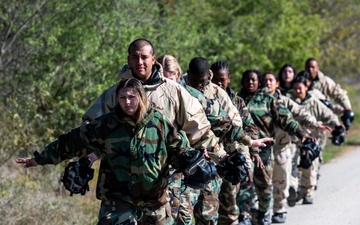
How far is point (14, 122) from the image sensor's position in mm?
11867

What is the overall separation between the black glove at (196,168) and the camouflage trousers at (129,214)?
0.38 meters

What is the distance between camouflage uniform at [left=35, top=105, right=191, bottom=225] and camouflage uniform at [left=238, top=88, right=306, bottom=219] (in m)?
4.18

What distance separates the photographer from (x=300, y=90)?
13375mm

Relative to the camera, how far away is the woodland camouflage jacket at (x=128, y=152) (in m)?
6.82

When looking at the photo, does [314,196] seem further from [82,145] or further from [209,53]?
[82,145]

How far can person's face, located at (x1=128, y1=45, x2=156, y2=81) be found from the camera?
24.0ft

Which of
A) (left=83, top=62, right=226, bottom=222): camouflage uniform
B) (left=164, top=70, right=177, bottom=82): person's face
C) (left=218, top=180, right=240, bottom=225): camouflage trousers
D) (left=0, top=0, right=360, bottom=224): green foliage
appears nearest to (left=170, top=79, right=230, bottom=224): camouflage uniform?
(left=164, top=70, right=177, bottom=82): person's face

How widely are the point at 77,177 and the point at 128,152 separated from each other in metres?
0.52

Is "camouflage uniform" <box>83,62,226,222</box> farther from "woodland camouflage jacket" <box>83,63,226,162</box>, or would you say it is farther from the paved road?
the paved road

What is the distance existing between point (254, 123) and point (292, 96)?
8.55 feet

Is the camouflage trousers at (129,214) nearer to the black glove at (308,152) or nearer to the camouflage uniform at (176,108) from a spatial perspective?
the camouflage uniform at (176,108)

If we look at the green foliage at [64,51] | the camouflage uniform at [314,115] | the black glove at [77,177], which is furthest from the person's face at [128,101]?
the camouflage uniform at [314,115]

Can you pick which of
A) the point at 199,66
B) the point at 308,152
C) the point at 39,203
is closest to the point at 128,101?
the point at 199,66

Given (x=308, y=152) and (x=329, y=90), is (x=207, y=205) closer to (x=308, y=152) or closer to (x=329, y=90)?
(x=308, y=152)
